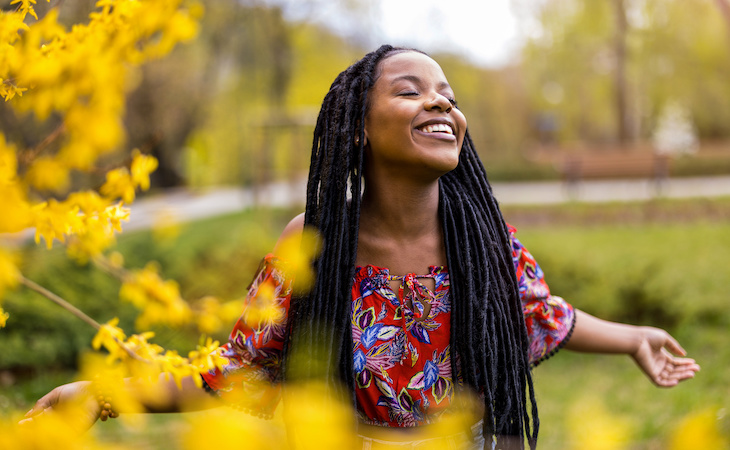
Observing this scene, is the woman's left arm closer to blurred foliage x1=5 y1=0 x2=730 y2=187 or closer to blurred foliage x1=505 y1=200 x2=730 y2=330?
blurred foliage x1=505 y1=200 x2=730 y2=330

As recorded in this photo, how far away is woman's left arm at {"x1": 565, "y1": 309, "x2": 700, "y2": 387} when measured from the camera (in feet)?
6.79

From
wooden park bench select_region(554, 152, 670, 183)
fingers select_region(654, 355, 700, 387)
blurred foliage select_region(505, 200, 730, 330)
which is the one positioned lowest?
wooden park bench select_region(554, 152, 670, 183)

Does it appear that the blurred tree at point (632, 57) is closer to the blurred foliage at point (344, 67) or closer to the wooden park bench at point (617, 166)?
the blurred foliage at point (344, 67)

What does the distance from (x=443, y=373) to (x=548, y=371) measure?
3967 millimetres

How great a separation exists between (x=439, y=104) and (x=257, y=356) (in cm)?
80

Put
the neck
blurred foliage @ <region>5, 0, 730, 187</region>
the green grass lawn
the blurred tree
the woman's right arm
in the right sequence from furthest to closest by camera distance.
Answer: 1. the blurred tree
2. blurred foliage @ <region>5, 0, 730, 187</region>
3. the green grass lawn
4. the neck
5. the woman's right arm

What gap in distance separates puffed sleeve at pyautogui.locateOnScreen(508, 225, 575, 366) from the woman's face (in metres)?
0.42

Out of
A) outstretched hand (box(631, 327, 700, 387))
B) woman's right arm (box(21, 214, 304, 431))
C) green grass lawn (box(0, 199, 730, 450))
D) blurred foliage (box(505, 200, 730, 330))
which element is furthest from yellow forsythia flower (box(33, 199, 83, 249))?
blurred foliage (box(505, 200, 730, 330))

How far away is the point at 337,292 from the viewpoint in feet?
5.73

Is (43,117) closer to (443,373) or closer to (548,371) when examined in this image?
(443,373)

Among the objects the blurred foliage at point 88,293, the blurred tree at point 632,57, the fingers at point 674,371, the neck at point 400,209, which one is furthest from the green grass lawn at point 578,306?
the blurred tree at point 632,57

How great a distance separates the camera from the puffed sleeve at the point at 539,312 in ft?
6.62

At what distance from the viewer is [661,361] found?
2.11m

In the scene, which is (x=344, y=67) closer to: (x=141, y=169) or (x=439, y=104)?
(x=439, y=104)
